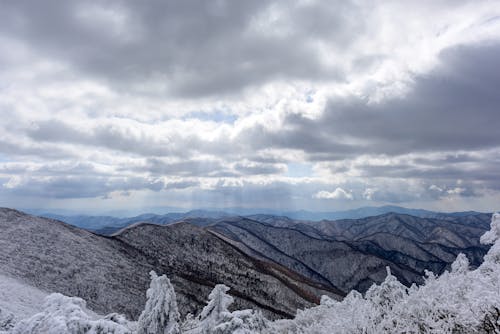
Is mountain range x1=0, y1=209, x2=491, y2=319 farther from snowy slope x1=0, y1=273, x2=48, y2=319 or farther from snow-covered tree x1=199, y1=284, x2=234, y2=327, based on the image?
snow-covered tree x1=199, y1=284, x2=234, y2=327

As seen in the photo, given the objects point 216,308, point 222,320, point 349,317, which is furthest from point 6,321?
point 349,317

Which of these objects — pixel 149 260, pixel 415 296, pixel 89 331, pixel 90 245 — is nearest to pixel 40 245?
pixel 90 245

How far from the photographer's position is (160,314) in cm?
1379

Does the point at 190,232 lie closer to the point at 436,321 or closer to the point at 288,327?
the point at 288,327

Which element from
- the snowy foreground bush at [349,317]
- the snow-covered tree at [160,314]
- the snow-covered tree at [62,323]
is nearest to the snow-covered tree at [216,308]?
the snowy foreground bush at [349,317]

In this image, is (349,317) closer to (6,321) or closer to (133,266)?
(6,321)

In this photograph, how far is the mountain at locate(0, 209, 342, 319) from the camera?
52.4 m

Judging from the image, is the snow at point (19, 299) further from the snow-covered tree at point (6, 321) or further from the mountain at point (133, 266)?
the snow-covered tree at point (6, 321)

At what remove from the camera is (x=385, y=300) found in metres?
18.8

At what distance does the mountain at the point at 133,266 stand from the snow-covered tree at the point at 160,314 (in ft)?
137

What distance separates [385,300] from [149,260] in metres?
72.3

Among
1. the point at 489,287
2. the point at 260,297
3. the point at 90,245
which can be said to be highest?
the point at 489,287

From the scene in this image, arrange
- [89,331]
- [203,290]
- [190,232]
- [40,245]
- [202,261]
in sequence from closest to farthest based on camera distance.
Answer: [89,331] → [40,245] → [203,290] → [202,261] → [190,232]

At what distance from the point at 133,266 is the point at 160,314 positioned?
63.7 meters
